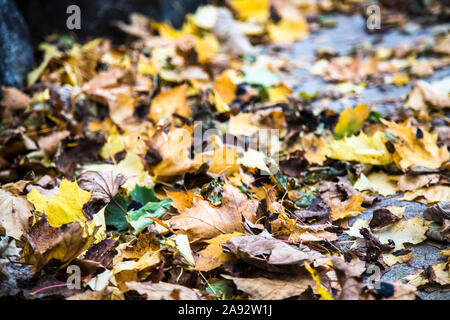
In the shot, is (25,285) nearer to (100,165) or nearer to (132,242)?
(132,242)

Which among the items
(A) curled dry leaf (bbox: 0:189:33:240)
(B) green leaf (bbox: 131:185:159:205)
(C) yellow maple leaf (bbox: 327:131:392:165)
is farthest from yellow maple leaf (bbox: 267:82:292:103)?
(A) curled dry leaf (bbox: 0:189:33:240)

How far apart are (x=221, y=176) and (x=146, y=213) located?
32 centimetres

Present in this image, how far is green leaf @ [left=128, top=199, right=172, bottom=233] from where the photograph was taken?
1.23 m

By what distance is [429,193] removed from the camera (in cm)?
138

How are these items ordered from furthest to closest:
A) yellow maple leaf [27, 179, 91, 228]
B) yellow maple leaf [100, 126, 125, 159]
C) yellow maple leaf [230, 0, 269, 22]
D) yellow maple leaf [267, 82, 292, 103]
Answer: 1. yellow maple leaf [230, 0, 269, 22]
2. yellow maple leaf [267, 82, 292, 103]
3. yellow maple leaf [100, 126, 125, 159]
4. yellow maple leaf [27, 179, 91, 228]

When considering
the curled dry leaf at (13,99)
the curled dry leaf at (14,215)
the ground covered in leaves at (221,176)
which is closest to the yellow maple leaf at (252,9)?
the ground covered in leaves at (221,176)

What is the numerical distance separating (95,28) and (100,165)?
170cm

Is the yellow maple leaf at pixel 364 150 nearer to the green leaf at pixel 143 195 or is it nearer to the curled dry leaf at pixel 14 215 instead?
the green leaf at pixel 143 195

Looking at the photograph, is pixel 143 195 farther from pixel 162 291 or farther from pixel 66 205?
pixel 162 291

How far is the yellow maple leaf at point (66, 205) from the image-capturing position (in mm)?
1166

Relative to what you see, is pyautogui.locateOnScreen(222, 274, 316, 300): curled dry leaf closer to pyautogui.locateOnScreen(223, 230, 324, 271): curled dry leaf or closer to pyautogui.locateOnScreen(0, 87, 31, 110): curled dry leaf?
pyautogui.locateOnScreen(223, 230, 324, 271): curled dry leaf

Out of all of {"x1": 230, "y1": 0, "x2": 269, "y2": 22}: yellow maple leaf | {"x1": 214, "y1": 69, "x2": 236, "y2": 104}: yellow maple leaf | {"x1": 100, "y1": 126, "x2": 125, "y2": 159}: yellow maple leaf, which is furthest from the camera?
{"x1": 230, "y1": 0, "x2": 269, "y2": 22}: yellow maple leaf

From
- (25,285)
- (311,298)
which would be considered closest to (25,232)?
(25,285)
